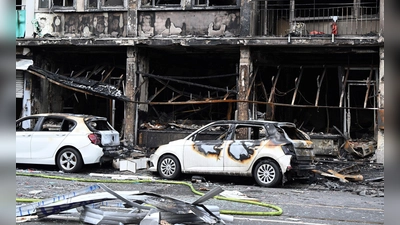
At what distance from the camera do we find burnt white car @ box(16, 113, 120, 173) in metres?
13.6

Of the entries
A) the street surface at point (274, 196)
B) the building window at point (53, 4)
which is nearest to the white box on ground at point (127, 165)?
the street surface at point (274, 196)

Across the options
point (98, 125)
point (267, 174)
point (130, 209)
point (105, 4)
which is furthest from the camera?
point (105, 4)

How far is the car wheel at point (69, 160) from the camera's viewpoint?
44.7 ft

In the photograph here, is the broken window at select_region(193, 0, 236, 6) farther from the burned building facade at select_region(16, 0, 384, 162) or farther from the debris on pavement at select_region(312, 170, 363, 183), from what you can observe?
the debris on pavement at select_region(312, 170, 363, 183)

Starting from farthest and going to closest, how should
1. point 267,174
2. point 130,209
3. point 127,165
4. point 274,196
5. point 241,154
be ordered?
point 127,165, point 241,154, point 267,174, point 274,196, point 130,209

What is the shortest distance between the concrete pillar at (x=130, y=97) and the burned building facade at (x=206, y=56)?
4cm

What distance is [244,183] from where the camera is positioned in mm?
12500

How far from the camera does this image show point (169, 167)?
1277 centimetres

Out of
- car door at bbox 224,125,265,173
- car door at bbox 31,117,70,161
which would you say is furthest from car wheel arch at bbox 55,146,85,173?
car door at bbox 224,125,265,173

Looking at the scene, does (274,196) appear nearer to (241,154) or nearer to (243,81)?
(241,154)

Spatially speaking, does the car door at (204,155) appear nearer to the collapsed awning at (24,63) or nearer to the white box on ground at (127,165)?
the white box on ground at (127,165)

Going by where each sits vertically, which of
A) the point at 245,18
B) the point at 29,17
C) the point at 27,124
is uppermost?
the point at 29,17

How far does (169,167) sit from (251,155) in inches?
94.2

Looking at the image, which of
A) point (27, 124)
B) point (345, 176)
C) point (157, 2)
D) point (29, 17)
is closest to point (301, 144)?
point (345, 176)
